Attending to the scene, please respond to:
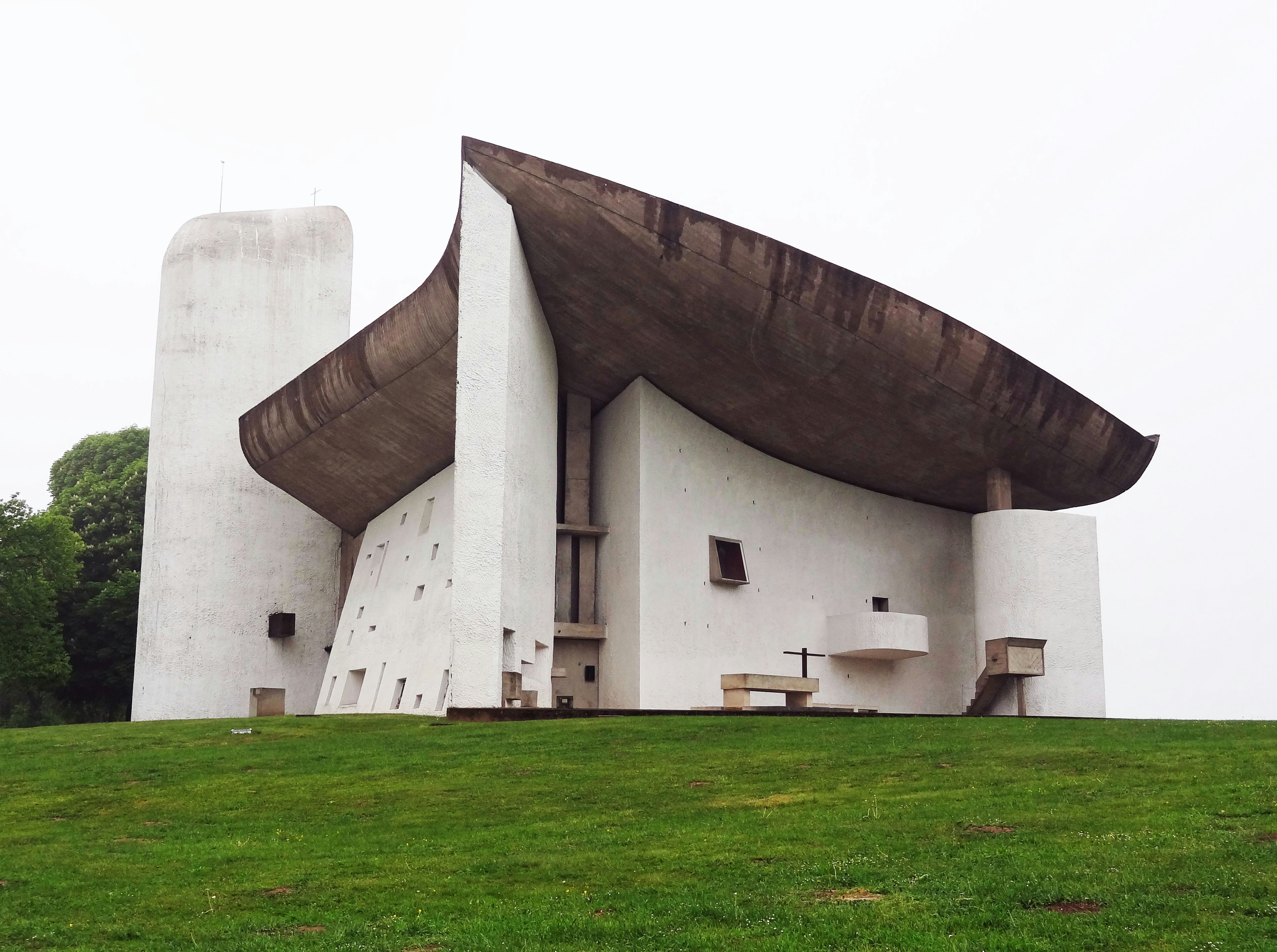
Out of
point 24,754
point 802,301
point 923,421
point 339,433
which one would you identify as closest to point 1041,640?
point 923,421

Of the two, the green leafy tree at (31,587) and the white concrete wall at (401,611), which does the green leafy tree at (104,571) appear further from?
the white concrete wall at (401,611)

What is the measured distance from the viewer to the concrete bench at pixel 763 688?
71.3 feet

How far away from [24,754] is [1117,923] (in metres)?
14.1

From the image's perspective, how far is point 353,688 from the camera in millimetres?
30656

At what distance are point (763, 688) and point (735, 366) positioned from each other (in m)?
5.94

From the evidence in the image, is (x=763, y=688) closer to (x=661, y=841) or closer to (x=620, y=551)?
(x=620, y=551)

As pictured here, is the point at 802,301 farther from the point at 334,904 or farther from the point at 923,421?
the point at 334,904

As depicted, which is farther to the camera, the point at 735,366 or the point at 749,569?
the point at 749,569

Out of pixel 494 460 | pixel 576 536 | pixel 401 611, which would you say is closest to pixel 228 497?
pixel 401 611

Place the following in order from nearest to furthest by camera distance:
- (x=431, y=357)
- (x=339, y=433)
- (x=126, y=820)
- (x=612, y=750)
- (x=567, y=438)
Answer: (x=126, y=820)
(x=612, y=750)
(x=431, y=357)
(x=567, y=438)
(x=339, y=433)

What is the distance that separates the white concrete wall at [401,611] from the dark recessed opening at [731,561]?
528cm

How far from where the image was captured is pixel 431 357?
24844 mm

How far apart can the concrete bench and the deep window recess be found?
290 cm

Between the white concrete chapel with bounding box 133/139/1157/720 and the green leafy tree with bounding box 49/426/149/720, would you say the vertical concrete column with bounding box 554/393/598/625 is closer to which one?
the white concrete chapel with bounding box 133/139/1157/720
